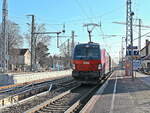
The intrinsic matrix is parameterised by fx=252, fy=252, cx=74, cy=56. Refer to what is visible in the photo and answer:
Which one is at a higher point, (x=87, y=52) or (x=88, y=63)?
(x=87, y=52)

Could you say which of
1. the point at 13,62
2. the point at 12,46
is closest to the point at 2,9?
the point at 12,46

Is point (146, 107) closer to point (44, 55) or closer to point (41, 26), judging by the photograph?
point (41, 26)

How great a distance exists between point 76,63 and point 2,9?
14991mm

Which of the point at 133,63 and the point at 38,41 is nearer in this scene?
the point at 133,63

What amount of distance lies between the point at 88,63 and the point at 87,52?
104 centimetres

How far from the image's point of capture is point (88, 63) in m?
19.4

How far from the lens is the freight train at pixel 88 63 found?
19109 millimetres

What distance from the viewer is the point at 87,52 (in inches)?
787

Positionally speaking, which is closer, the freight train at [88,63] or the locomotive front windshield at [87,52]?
the freight train at [88,63]

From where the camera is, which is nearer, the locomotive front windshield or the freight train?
the freight train

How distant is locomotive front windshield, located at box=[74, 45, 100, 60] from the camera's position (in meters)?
19.7

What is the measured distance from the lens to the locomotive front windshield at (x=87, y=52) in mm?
19656

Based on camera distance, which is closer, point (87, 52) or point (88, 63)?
point (88, 63)

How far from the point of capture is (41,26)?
5800cm
